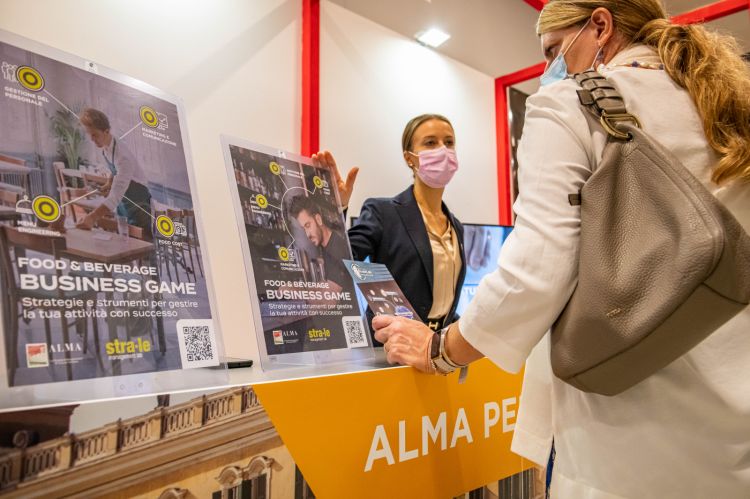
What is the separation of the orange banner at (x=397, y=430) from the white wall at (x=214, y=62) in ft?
4.95

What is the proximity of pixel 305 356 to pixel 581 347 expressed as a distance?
57 centimetres

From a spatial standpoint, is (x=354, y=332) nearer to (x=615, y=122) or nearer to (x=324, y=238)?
(x=324, y=238)

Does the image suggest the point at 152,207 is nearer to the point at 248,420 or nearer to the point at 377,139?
the point at 248,420

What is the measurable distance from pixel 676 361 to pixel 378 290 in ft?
2.12

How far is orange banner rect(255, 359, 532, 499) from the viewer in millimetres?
888

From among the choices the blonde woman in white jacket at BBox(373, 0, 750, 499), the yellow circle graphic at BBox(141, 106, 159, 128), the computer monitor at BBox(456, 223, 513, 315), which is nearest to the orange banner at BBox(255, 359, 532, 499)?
the blonde woman in white jacket at BBox(373, 0, 750, 499)

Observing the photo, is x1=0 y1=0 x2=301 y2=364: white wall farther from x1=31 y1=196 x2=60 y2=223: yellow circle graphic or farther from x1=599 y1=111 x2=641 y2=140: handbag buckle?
x1=599 y1=111 x2=641 y2=140: handbag buckle

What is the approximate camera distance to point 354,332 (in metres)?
1.21

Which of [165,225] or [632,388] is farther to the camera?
[165,225]

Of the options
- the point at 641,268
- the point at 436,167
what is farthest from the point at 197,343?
the point at 436,167

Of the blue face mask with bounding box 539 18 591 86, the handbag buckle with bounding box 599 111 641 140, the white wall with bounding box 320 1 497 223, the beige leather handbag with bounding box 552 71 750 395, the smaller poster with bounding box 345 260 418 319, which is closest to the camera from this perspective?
the beige leather handbag with bounding box 552 71 750 395

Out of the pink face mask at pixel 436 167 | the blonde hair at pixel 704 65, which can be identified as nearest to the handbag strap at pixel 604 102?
the blonde hair at pixel 704 65

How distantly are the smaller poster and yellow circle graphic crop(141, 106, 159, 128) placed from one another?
52 cm

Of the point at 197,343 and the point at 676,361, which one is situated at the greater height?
the point at 197,343
